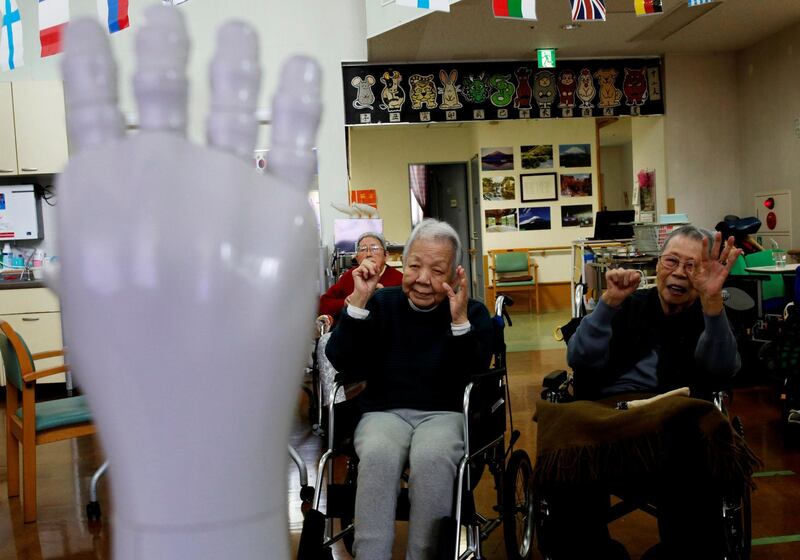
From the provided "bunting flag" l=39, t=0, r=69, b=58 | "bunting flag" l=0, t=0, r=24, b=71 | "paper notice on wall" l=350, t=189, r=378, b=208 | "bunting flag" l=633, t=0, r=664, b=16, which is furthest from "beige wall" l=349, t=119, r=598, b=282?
"bunting flag" l=39, t=0, r=69, b=58

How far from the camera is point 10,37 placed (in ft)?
13.9

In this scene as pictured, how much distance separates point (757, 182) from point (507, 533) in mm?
6422

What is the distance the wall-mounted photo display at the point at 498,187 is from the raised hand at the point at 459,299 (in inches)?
333

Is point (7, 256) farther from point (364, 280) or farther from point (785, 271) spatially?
point (785, 271)

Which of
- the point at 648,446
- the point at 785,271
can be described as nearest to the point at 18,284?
the point at 648,446

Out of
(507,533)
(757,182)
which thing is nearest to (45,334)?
(507,533)

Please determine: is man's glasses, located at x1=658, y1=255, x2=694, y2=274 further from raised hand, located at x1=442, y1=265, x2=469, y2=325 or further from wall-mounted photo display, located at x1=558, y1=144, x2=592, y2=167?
wall-mounted photo display, located at x1=558, y1=144, x2=592, y2=167

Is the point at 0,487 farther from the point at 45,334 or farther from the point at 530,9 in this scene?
the point at 530,9

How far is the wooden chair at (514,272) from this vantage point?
1030 cm

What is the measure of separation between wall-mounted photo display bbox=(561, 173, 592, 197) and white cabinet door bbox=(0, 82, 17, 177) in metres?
6.96

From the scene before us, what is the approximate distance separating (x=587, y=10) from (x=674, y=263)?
3132mm

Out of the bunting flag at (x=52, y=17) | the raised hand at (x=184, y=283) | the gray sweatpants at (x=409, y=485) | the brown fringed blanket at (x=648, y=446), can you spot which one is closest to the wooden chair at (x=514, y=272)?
the bunting flag at (x=52, y=17)

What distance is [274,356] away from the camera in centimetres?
56

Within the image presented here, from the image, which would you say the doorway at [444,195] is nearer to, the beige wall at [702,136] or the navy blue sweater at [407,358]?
the beige wall at [702,136]
